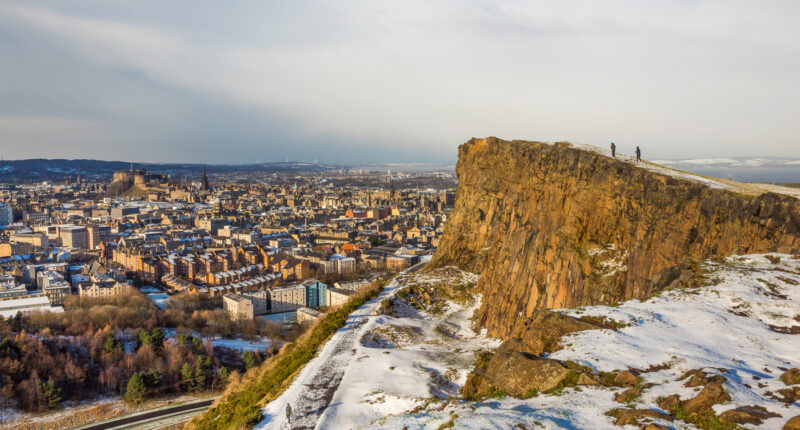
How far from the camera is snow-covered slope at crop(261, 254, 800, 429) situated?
8.83m

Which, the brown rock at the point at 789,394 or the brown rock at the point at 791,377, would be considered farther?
the brown rock at the point at 791,377

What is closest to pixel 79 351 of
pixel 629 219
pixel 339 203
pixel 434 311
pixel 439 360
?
pixel 434 311

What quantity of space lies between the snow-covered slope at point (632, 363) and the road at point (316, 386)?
0.21 ft

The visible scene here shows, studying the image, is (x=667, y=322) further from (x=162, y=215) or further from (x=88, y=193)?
(x=88, y=193)

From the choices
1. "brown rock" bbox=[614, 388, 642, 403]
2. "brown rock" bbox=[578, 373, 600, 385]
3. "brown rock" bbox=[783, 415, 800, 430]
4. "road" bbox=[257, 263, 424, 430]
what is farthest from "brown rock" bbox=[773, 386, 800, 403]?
"road" bbox=[257, 263, 424, 430]

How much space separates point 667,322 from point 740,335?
A: 141 cm

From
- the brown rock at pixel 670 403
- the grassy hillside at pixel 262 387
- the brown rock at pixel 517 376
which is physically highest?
the brown rock at pixel 670 403

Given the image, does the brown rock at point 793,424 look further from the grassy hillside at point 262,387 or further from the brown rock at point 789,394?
the grassy hillside at point 262,387

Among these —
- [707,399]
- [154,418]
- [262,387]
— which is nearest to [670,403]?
[707,399]

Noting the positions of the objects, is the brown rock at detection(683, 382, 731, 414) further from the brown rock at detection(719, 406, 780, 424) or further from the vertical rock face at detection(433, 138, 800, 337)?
the vertical rock face at detection(433, 138, 800, 337)

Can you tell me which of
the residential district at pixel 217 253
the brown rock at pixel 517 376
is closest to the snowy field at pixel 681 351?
the brown rock at pixel 517 376

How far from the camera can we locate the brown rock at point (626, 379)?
9527mm

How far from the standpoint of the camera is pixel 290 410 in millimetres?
13055

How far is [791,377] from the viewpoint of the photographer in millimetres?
8836
